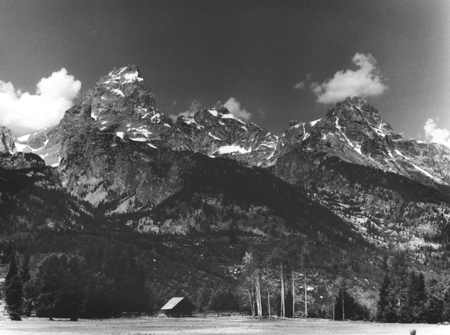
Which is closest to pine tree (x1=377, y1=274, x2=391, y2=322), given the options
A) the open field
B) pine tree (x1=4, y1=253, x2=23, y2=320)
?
the open field

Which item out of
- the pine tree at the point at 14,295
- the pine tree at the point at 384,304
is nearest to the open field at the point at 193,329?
the pine tree at the point at 14,295

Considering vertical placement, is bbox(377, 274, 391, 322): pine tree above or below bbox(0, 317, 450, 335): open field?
above

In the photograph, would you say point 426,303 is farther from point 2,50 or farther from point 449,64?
point 2,50

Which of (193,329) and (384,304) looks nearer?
(193,329)

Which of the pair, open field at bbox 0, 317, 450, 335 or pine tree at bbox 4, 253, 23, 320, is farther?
pine tree at bbox 4, 253, 23, 320

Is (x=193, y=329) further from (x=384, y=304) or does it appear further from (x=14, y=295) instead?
(x=384, y=304)

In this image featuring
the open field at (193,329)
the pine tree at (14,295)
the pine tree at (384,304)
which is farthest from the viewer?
the pine tree at (384,304)

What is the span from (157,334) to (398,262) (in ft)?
379

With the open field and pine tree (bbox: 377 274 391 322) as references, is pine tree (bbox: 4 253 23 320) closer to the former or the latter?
the open field

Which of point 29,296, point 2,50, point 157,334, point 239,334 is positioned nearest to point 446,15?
point 239,334

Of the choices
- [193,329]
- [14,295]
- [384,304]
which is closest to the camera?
[193,329]

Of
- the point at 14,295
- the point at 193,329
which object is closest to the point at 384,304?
the point at 193,329

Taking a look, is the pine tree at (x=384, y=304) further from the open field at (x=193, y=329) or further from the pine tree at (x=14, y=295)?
the pine tree at (x=14, y=295)

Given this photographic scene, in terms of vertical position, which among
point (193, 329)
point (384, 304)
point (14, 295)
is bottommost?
point (193, 329)
